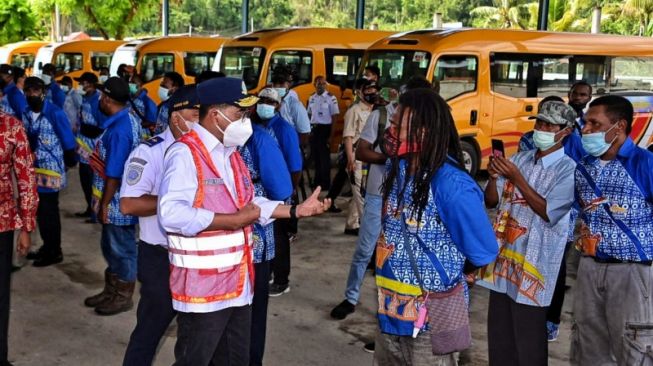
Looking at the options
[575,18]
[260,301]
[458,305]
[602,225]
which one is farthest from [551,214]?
[575,18]

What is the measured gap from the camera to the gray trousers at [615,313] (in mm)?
3602

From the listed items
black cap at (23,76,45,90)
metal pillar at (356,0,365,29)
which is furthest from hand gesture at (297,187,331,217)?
metal pillar at (356,0,365,29)

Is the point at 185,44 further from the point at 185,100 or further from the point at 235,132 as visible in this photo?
the point at 235,132

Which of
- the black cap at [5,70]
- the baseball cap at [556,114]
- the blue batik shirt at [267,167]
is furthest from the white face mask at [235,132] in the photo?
the black cap at [5,70]

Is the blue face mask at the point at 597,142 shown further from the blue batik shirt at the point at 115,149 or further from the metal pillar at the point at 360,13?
the metal pillar at the point at 360,13

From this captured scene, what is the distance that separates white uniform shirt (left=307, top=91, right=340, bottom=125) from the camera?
11.8 metres

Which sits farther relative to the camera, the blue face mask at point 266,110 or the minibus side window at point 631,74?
the minibus side window at point 631,74

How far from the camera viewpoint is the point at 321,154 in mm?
11484

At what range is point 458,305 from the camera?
9.16 ft

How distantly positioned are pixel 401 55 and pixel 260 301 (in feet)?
27.3

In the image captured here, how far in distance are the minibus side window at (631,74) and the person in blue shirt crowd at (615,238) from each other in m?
9.44

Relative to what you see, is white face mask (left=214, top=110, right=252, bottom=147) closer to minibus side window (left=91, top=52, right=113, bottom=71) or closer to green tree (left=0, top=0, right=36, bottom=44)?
minibus side window (left=91, top=52, right=113, bottom=71)

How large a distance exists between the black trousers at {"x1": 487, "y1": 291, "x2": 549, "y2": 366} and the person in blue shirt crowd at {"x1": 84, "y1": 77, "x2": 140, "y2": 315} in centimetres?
244

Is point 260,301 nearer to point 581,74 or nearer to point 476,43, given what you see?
point 476,43
